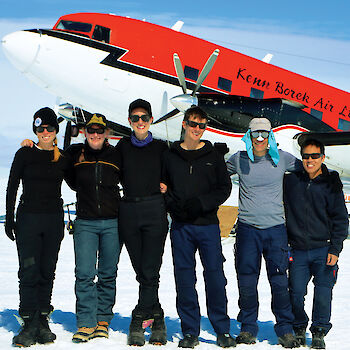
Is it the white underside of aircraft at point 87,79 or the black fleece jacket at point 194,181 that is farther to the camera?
the white underside of aircraft at point 87,79

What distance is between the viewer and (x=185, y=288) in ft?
16.8

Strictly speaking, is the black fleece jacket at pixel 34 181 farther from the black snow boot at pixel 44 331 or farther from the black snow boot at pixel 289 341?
the black snow boot at pixel 289 341

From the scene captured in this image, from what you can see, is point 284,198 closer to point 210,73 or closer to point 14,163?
point 14,163

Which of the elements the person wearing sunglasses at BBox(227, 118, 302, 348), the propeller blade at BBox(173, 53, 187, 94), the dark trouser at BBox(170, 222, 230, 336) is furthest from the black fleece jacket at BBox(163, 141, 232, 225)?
the propeller blade at BBox(173, 53, 187, 94)

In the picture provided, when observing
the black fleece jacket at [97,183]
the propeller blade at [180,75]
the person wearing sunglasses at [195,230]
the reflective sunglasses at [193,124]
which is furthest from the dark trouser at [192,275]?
the propeller blade at [180,75]

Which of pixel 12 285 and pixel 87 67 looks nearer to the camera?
pixel 12 285

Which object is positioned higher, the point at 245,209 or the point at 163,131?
the point at 163,131

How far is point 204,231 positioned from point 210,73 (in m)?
10.1

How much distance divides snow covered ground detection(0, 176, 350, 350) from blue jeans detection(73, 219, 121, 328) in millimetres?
362

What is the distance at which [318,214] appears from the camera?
5.22 m

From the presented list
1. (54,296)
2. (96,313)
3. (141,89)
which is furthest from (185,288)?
(141,89)

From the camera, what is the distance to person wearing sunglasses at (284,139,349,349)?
518 cm

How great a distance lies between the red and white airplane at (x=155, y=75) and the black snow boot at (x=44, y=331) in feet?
27.9

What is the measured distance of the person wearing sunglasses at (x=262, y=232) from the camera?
515 cm
